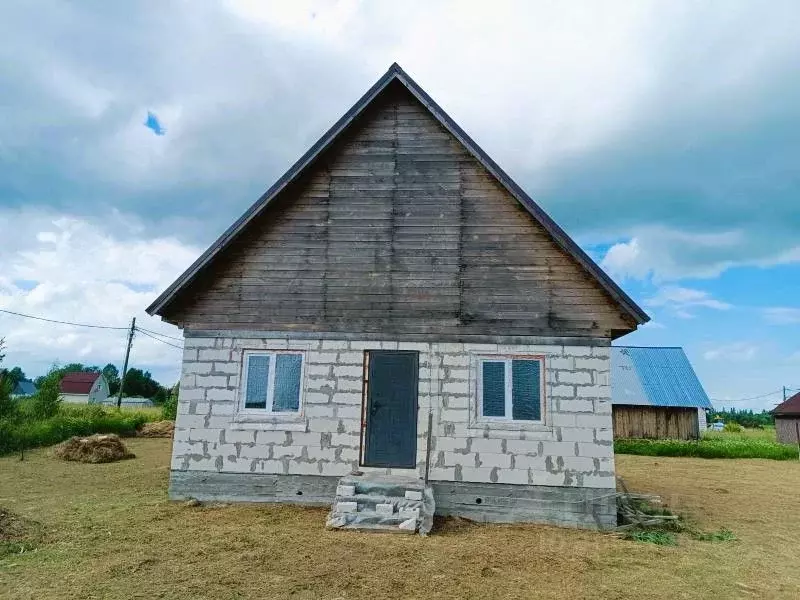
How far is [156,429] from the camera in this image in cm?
2641

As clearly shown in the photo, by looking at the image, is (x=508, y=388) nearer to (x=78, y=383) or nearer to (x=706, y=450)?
(x=706, y=450)

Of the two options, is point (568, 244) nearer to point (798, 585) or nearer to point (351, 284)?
point (351, 284)

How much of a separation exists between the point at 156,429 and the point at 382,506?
863 inches

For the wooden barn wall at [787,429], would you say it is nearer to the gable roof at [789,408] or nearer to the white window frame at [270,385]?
the gable roof at [789,408]

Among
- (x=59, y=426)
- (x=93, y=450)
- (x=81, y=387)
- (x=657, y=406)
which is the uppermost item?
(x=81, y=387)

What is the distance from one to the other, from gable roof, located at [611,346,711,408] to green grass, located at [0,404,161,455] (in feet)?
82.6

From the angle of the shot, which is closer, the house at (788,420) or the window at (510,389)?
the window at (510,389)

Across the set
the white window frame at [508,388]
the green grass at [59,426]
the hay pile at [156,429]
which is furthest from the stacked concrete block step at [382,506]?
the hay pile at [156,429]

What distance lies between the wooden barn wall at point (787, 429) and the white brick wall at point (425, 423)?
3218 cm

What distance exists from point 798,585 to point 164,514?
942 centimetres

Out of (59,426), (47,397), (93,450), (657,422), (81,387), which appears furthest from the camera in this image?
(81,387)

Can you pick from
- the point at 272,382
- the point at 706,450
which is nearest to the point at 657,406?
the point at 706,450

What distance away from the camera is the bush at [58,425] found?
18359mm

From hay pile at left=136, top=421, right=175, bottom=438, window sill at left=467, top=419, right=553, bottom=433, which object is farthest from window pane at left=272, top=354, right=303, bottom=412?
hay pile at left=136, top=421, right=175, bottom=438
